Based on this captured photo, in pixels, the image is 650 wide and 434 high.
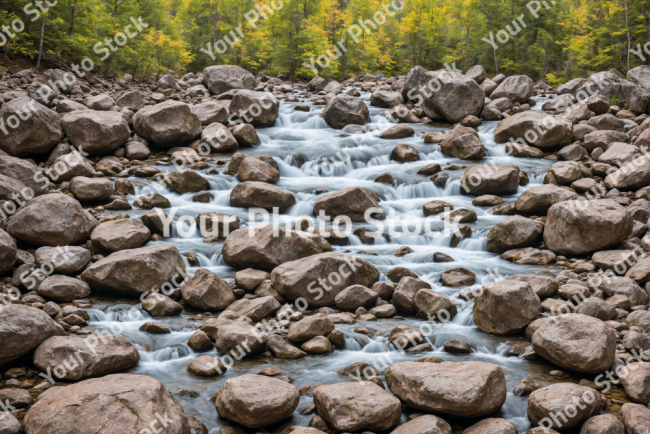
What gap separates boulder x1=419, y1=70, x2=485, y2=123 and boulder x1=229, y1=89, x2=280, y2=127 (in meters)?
6.21

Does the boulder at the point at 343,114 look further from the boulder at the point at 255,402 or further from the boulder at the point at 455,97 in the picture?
the boulder at the point at 255,402

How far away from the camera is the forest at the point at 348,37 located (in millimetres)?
26734

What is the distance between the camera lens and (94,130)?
13.3 meters

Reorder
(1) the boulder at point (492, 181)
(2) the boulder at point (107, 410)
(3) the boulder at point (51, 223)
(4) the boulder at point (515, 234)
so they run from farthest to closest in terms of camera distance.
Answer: (1) the boulder at point (492, 181) < (4) the boulder at point (515, 234) < (3) the boulder at point (51, 223) < (2) the boulder at point (107, 410)

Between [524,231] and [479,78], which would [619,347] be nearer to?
[524,231]

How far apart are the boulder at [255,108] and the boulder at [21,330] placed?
12754 mm

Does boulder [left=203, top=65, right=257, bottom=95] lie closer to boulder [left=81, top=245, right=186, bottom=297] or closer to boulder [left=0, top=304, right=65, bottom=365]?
boulder [left=81, top=245, right=186, bottom=297]

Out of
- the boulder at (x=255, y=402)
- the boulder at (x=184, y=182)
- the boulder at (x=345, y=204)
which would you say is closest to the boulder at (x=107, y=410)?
the boulder at (x=255, y=402)

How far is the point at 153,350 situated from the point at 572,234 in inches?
294

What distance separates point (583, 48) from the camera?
103ft

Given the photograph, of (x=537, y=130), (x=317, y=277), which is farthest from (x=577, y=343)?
(x=537, y=130)

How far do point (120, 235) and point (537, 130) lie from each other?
41.7 ft

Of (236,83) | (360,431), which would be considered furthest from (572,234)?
(236,83)

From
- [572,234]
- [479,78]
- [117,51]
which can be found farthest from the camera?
[117,51]
